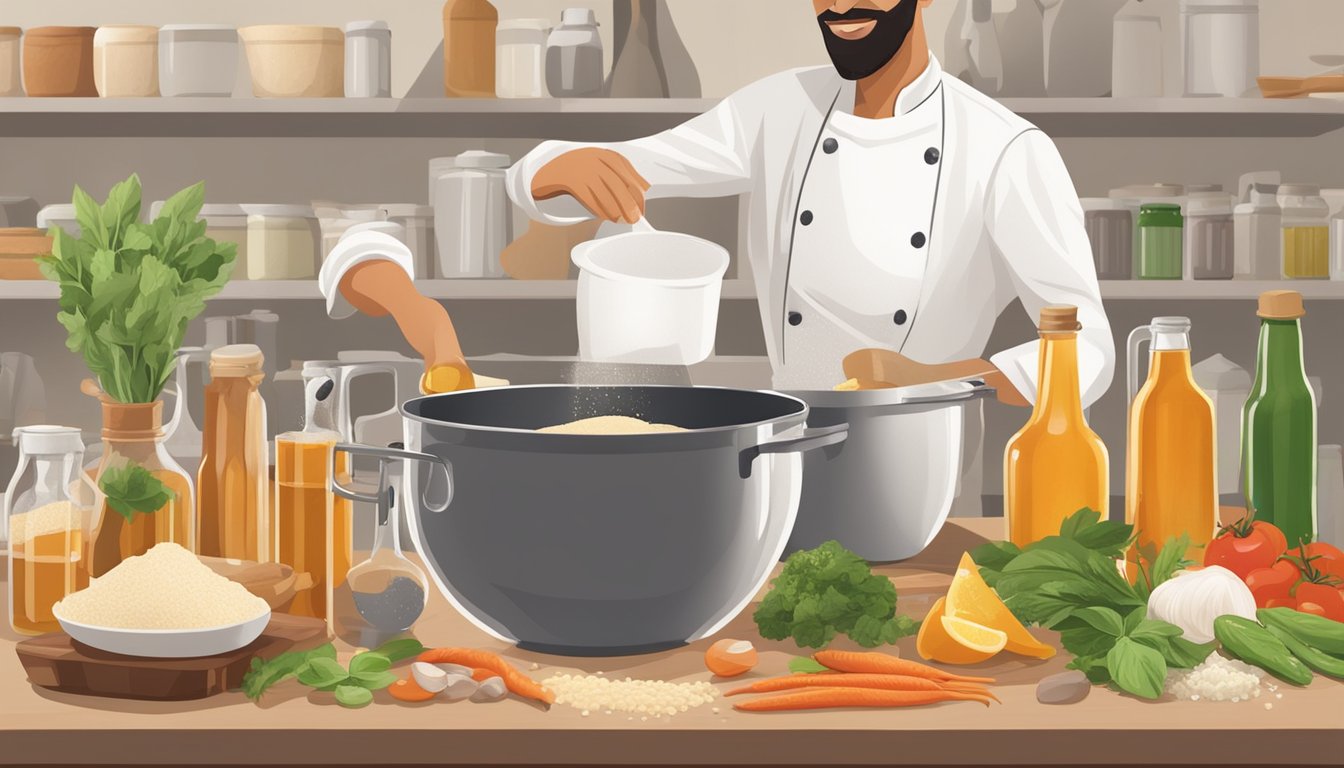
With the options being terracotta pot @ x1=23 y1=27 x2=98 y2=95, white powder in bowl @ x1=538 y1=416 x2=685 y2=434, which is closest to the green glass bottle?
white powder in bowl @ x1=538 y1=416 x2=685 y2=434

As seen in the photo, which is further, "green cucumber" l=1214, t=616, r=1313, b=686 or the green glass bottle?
the green glass bottle

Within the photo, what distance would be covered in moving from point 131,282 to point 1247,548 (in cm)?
81

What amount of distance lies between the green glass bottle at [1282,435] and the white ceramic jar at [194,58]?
6.81 feet

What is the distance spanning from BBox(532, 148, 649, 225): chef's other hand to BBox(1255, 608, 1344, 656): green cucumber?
2.52ft

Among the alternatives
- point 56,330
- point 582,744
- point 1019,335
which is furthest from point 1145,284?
point 56,330

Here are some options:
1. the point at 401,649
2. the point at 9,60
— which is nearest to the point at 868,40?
the point at 401,649

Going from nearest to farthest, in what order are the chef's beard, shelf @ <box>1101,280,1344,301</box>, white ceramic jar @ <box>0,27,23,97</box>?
1. the chef's beard
2. shelf @ <box>1101,280,1344,301</box>
3. white ceramic jar @ <box>0,27,23,97</box>

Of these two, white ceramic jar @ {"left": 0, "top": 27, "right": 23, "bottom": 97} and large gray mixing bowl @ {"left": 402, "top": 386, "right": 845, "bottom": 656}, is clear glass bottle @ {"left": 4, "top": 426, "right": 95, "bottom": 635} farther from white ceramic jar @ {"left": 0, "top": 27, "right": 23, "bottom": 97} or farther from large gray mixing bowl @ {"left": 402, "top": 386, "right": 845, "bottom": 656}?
white ceramic jar @ {"left": 0, "top": 27, "right": 23, "bottom": 97}

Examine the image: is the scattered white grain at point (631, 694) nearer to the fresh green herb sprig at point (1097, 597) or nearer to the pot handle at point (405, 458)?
the pot handle at point (405, 458)

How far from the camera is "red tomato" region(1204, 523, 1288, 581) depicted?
3.27 ft

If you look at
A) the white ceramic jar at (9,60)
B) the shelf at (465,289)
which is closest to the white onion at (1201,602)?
the shelf at (465,289)

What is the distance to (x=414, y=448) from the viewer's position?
0.92 meters

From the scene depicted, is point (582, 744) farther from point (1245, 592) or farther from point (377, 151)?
point (377, 151)

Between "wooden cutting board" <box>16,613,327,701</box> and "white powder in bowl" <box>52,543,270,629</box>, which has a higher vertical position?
"white powder in bowl" <box>52,543,270,629</box>
